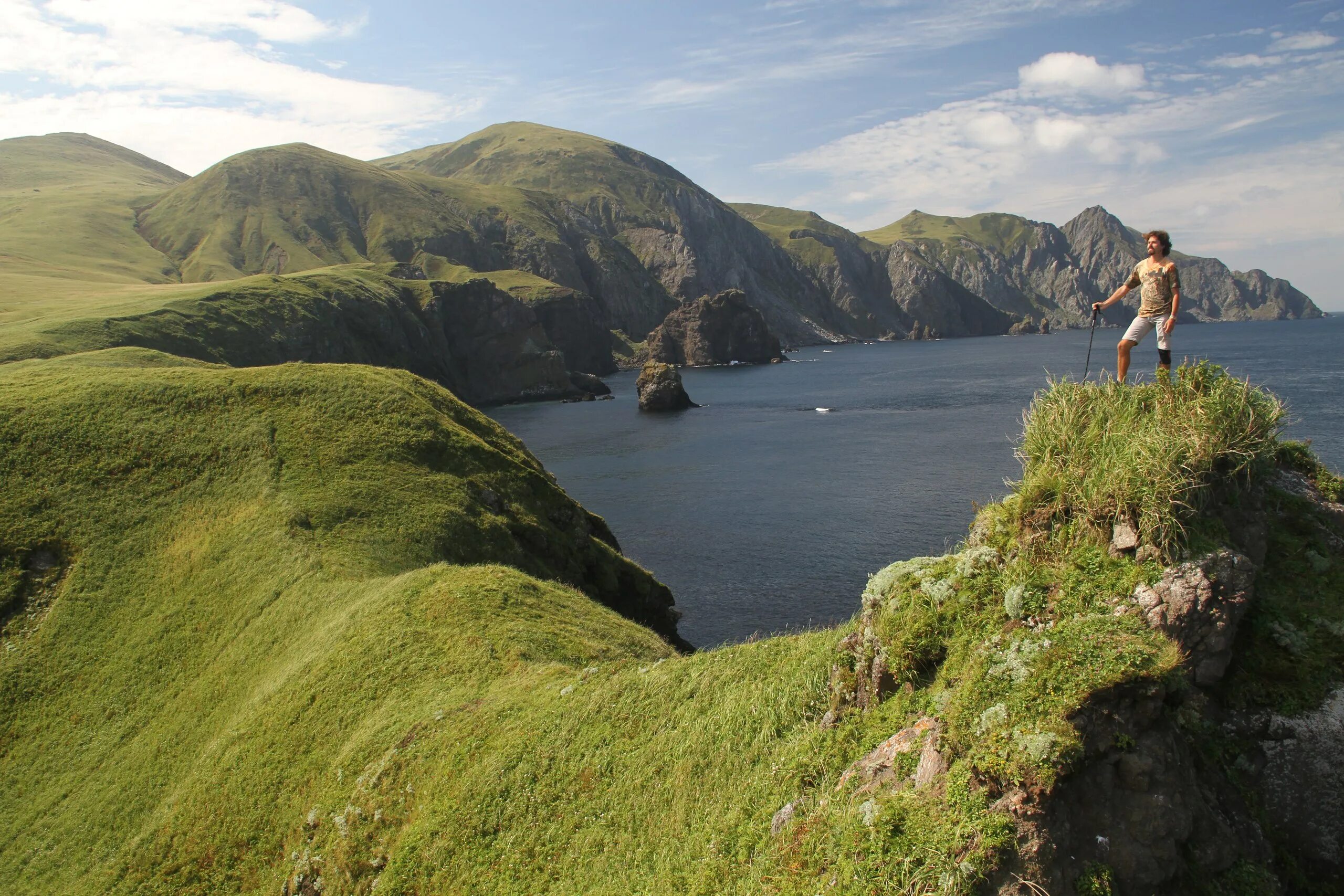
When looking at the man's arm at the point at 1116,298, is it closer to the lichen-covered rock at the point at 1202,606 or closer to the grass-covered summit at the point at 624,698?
the grass-covered summit at the point at 624,698

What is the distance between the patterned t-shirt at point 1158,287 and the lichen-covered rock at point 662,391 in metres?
133

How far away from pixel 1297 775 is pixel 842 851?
5824 millimetres

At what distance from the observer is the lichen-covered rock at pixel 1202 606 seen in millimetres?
9750

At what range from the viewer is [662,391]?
147375 millimetres

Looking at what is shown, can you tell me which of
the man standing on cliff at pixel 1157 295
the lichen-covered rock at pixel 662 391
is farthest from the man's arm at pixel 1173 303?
the lichen-covered rock at pixel 662 391

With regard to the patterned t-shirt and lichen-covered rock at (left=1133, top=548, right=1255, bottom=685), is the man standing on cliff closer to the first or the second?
the patterned t-shirt

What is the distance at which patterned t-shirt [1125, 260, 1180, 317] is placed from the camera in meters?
14.5

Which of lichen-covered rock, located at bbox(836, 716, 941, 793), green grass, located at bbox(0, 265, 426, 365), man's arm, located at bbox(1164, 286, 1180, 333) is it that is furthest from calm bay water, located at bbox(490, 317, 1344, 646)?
green grass, located at bbox(0, 265, 426, 365)

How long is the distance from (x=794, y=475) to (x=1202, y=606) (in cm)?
7741

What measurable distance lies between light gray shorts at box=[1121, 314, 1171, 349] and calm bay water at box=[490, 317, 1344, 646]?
11.0m

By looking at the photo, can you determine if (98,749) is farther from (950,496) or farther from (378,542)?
(950,496)

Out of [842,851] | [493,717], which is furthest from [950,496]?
[842,851]

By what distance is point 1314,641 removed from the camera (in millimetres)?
10227

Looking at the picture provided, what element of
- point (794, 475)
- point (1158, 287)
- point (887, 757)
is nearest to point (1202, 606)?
point (887, 757)
